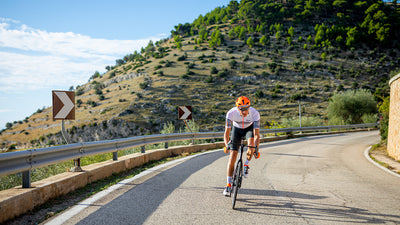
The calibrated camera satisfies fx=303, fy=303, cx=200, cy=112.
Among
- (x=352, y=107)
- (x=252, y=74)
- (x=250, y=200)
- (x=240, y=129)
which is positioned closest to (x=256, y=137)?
(x=240, y=129)

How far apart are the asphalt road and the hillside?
50134mm

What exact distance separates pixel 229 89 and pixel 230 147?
73.8m

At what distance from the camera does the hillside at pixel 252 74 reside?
67.0 m

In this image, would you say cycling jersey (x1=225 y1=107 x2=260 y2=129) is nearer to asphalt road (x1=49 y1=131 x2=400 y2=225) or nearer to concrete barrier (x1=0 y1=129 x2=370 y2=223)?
asphalt road (x1=49 y1=131 x2=400 y2=225)

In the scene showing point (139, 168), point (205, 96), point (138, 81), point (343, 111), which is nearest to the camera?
point (139, 168)

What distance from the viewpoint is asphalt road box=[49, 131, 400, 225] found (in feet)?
14.0

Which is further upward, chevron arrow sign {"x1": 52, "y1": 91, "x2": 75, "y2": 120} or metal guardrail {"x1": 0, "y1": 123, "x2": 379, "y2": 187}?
chevron arrow sign {"x1": 52, "y1": 91, "x2": 75, "y2": 120}

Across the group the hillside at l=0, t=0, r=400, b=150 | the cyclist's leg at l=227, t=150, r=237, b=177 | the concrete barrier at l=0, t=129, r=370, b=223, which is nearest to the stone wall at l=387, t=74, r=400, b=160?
the cyclist's leg at l=227, t=150, r=237, b=177

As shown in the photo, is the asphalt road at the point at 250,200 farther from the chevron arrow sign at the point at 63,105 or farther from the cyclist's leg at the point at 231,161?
the chevron arrow sign at the point at 63,105

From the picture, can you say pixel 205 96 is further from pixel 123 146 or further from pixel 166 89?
pixel 123 146

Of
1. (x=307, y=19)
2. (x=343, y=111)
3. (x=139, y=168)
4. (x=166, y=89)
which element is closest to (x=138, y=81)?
(x=166, y=89)

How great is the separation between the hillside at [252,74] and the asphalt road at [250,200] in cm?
5013

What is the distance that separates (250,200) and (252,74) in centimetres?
8140

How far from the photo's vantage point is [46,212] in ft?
14.6
